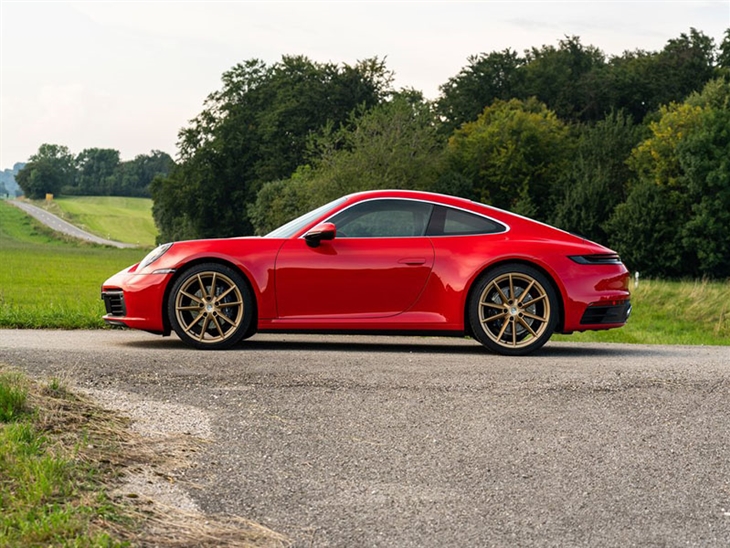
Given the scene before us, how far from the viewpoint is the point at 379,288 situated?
9055 mm

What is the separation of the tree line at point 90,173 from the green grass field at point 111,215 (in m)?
5.10

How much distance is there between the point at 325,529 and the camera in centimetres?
445

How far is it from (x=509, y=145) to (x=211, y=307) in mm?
59394

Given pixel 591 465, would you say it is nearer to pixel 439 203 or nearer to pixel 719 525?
pixel 719 525

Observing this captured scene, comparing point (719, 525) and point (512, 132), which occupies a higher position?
point (512, 132)

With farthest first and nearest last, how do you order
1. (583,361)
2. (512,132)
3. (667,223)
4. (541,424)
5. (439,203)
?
(512,132) < (667,223) < (439,203) < (583,361) < (541,424)

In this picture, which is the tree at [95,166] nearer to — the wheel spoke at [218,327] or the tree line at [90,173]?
the tree line at [90,173]

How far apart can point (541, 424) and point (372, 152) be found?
186 feet

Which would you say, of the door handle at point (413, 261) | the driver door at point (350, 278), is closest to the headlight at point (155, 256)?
the driver door at point (350, 278)

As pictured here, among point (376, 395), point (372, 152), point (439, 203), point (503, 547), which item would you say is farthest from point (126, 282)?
point (372, 152)

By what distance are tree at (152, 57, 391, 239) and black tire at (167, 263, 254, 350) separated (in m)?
62.6

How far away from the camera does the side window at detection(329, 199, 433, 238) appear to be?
366 inches

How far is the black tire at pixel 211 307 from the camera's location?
29.8 feet

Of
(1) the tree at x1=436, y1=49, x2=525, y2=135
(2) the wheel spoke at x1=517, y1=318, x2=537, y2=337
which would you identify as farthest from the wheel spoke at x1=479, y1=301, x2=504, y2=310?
(1) the tree at x1=436, y1=49, x2=525, y2=135
